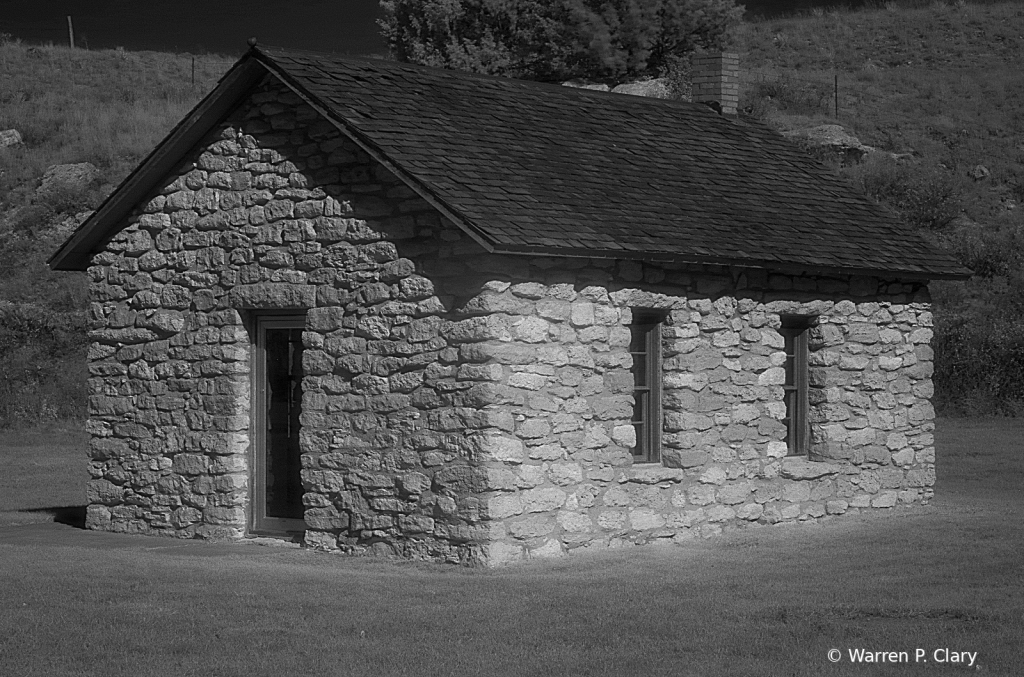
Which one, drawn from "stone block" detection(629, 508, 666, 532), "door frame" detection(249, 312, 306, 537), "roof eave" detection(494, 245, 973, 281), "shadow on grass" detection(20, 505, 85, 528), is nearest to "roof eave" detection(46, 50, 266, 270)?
"door frame" detection(249, 312, 306, 537)

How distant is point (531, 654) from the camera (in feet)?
28.6

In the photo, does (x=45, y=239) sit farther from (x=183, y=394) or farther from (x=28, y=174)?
(x=183, y=394)

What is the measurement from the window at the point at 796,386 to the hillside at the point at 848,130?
39.8 ft

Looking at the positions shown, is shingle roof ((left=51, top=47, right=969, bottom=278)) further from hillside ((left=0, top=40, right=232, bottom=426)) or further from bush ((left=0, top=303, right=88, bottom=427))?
hillside ((left=0, top=40, right=232, bottom=426))

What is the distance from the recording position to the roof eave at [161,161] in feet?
45.7

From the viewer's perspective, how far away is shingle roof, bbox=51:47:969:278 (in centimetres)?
1299

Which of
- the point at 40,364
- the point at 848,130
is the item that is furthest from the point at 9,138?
the point at 848,130

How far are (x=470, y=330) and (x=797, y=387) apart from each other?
4.95 metres

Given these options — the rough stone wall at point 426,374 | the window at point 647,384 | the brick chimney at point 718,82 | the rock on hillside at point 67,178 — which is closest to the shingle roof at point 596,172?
the rough stone wall at point 426,374

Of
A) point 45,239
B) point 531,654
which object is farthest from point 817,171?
point 45,239

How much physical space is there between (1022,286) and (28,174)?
24.4 meters

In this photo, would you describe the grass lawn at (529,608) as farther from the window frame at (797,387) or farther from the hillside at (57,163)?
the hillside at (57,163)

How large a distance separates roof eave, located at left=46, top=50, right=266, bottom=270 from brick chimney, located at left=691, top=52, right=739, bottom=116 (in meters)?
7.22

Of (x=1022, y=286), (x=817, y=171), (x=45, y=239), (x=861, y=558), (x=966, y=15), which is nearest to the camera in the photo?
(x=861, y=558)
